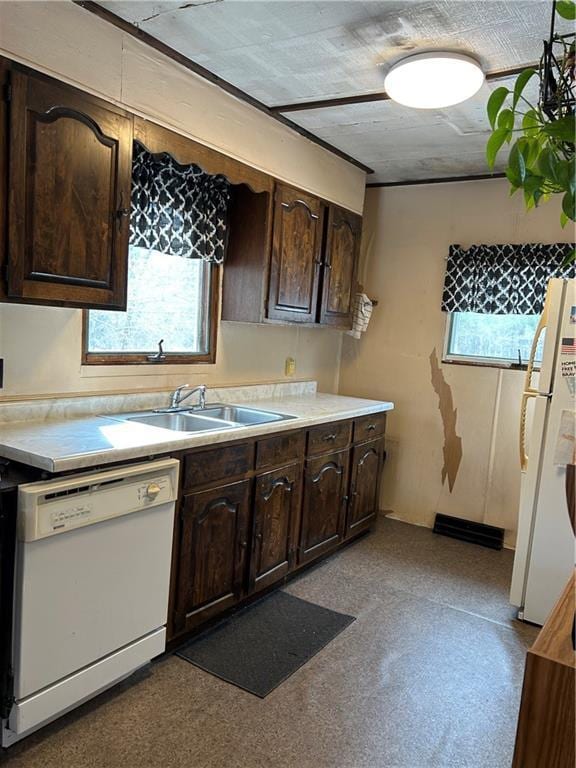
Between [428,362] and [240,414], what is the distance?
1687mm

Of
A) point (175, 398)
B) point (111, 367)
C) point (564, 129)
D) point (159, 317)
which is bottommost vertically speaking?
point (175, 398)

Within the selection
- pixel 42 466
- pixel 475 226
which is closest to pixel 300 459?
pixel 42 466

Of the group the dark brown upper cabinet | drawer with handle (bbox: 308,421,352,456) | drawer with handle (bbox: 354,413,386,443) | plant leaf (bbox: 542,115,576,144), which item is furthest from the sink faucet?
plant leaf (bbox: 542,115,576,144)

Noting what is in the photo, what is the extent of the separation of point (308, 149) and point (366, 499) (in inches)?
87.7

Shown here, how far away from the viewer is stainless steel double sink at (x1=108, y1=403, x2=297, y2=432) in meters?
2.65

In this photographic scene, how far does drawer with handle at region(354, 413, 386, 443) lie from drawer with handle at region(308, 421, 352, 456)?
4.1 inches

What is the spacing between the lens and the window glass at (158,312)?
271 centimetres

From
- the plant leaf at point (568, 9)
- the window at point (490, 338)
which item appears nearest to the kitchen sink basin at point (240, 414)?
the window at point (490, 338)

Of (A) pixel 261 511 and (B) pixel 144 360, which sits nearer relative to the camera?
(A) pixel 261 511

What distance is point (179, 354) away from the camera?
120 inches

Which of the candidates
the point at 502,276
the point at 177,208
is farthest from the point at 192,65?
the point at 502,276

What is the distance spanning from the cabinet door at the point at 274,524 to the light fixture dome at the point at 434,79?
1.80 metres

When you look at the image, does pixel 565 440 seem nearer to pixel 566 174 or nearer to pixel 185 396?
pixel 185 396

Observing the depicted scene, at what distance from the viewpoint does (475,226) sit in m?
3.91
